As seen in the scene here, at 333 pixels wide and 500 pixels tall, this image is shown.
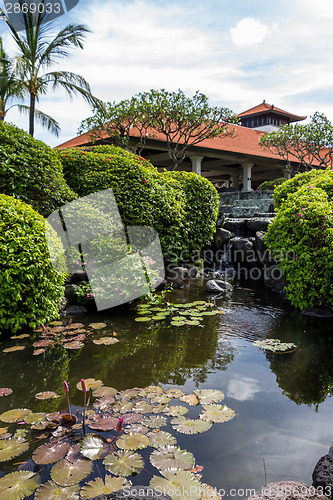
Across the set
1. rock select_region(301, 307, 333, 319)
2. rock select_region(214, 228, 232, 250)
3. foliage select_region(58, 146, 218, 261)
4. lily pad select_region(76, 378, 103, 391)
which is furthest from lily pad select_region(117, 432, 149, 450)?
rock select_region(214, 228, 232, 250)

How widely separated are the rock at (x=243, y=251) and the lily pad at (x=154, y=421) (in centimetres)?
674

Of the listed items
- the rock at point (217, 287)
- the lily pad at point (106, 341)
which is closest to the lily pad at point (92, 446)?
the lily pad at point (106, 341)

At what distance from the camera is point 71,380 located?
3.23 metres

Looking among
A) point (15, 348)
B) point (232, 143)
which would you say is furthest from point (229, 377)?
point (232, 143)

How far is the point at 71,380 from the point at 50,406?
0.46 meters

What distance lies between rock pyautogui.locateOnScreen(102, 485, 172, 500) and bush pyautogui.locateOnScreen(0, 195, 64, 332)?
9.32 ft

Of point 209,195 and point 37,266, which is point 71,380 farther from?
point 209,195

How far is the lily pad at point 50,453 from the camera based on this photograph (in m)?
2.05

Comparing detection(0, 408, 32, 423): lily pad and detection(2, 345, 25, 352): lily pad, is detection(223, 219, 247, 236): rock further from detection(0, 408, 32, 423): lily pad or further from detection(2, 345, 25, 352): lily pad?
detection(0, 408, 32, 423): lily pad

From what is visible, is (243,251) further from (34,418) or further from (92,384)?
(34,418)

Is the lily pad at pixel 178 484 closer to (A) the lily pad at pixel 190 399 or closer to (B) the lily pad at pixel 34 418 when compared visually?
(A) the lily pad at pixel 190 399

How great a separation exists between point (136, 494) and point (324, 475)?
1.06 meters

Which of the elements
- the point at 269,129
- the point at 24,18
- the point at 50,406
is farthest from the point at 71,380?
the point at 269,129

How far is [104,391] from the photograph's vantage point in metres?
2.90
